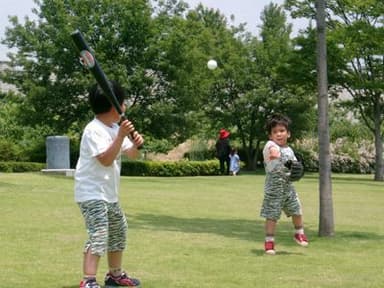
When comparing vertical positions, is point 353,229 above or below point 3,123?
below

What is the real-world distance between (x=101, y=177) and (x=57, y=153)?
824 inches

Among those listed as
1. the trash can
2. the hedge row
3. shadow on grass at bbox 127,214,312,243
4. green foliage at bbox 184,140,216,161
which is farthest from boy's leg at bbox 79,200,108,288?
green foliage at bbox 184,140,216,161

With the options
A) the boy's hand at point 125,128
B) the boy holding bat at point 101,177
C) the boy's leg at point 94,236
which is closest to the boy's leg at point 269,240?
the boy holding bat at point 101,177

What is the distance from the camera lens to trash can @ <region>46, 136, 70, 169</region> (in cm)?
2595

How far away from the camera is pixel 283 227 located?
1059 centimetres

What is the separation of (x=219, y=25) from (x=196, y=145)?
1034 cm

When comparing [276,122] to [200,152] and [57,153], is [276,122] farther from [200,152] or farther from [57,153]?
[200,152]

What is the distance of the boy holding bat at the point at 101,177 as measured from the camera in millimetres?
5371

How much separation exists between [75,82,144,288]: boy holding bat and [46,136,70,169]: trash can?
20.6 metres

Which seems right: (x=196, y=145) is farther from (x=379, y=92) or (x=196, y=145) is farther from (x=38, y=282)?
(x=38, y=282)

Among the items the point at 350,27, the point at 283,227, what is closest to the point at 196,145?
the point at 350,27

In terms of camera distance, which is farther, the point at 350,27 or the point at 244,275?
the point at 350,27

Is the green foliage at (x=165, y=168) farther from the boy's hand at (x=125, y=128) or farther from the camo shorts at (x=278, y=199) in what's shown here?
the boy's hand at (x=125, y=128)

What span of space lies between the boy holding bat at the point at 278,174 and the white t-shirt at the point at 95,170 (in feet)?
9.01
